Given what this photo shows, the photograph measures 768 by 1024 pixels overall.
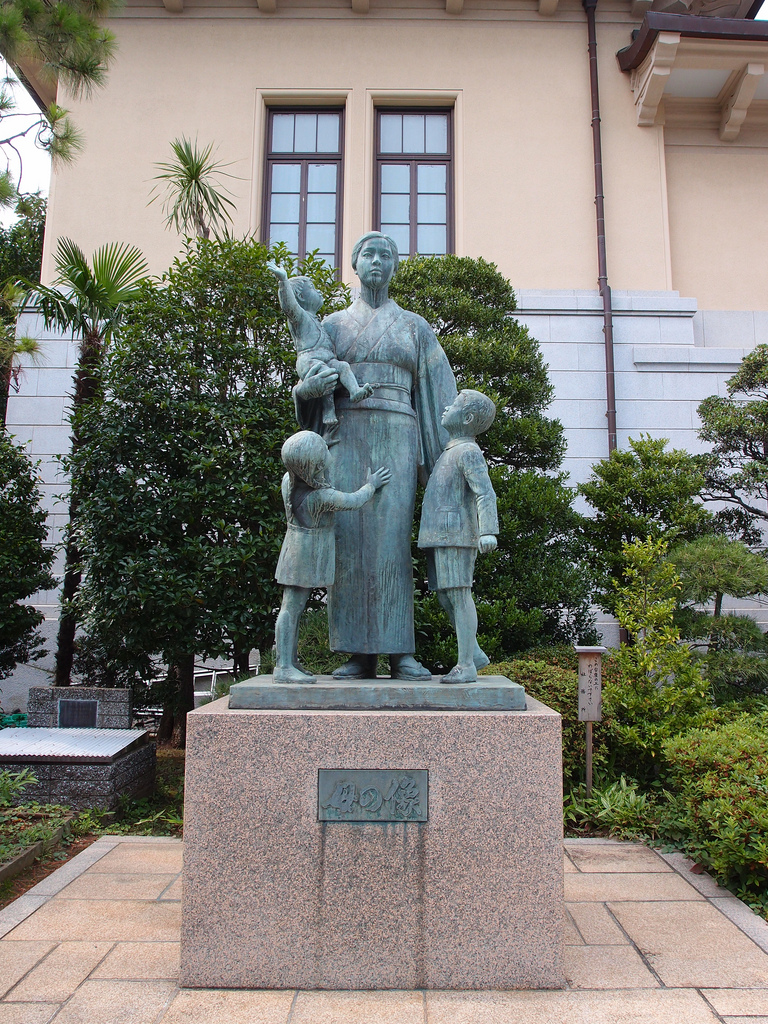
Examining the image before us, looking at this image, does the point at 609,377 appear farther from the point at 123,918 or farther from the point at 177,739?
the point at 123,918

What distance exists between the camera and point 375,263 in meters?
3.89

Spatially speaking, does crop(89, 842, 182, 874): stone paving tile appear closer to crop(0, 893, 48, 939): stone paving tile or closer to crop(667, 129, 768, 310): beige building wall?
crop(0, 893, 48, 939): stone paving tile

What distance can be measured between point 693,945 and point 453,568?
2060 mm

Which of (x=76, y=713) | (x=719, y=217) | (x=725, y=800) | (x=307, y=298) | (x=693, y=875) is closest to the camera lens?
(x=307, y=298)

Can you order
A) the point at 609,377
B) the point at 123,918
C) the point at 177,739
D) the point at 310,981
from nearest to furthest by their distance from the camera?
the point at 310,981, the point at 123,918, the point at 177,739, the point at 609,377

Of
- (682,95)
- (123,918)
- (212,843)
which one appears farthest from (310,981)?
(682,95)

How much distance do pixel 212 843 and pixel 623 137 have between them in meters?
11.6

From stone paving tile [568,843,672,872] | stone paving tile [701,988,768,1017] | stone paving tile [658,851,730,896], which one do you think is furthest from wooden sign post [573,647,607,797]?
stone paving tile [701,988,768,1017]

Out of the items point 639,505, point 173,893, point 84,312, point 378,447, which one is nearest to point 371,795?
point 378,447

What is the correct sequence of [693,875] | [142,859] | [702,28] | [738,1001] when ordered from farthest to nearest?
[702,28], [142,859], [693,875], [738,1001]

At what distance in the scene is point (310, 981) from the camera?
3.06 meters

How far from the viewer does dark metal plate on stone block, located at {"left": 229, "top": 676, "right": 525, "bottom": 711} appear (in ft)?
10.8

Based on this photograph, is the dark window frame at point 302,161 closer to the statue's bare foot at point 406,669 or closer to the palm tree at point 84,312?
the palm tree at point 84,312

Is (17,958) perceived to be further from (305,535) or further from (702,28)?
(702,28)
